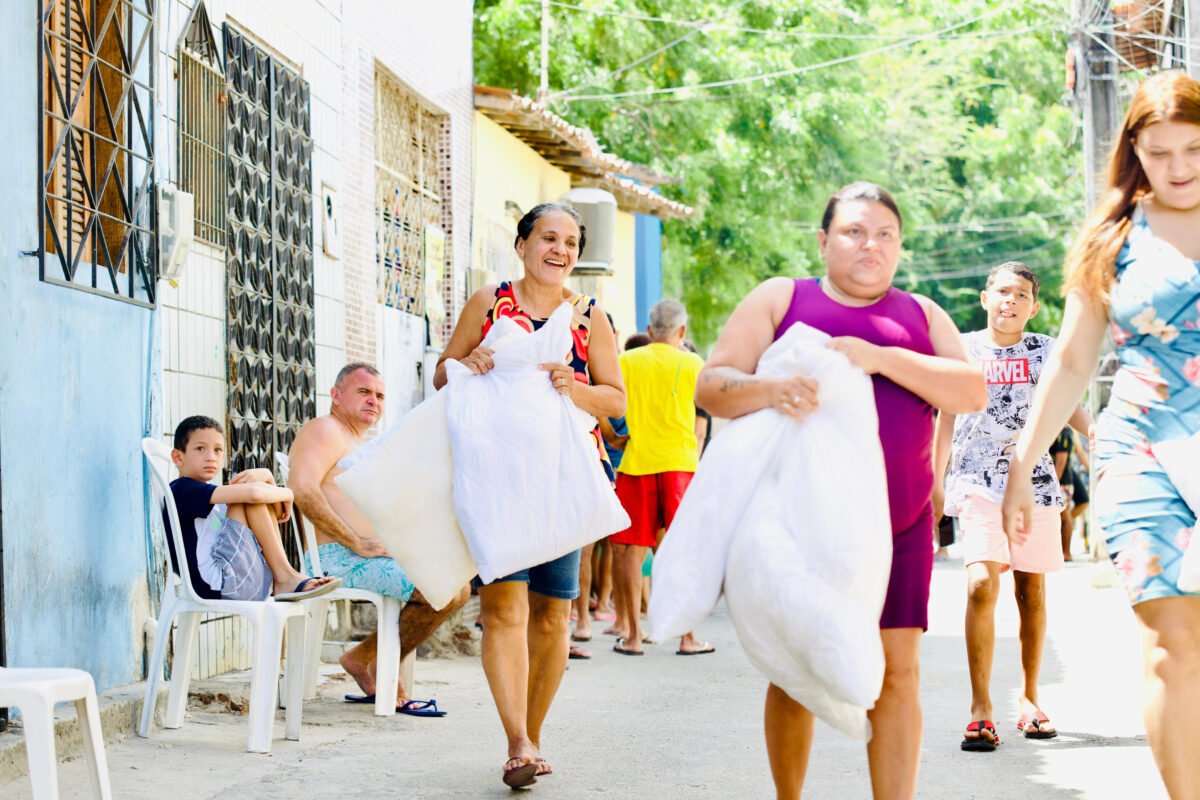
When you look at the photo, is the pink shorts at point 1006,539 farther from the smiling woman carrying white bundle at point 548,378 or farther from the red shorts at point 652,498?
the red shorts at point 652,498

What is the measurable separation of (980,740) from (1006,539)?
84 centimetres

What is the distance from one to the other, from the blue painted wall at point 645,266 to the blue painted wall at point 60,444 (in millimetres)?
15889

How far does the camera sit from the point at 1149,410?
4.22 metres

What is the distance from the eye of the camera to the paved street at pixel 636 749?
5.88m

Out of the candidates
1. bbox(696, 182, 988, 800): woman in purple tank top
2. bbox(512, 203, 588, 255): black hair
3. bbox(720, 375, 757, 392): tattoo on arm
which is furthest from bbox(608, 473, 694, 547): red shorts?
bbox(720, 375, 757, 392): tattoo on arm

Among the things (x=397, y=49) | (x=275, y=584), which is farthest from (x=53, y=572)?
(x=397, y=49)

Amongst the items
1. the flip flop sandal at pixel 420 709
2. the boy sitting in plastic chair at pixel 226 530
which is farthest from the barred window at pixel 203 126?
the flip flop sandal at pixel 420 709

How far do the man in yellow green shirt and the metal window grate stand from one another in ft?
7.39

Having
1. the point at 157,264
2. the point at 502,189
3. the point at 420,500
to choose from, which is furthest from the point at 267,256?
the point at 502,189

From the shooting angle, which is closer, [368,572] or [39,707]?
[39,707]

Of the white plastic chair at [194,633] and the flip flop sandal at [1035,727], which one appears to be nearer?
the white plastic chair at [194,633]

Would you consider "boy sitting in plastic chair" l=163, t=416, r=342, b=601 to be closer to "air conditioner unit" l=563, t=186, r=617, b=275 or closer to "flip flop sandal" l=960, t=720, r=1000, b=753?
"flip flop sandal" l=960, t=720, r=1000, b=753

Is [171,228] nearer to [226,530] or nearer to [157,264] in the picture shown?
[157,264]

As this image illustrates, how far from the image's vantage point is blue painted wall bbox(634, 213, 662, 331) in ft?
76.2
